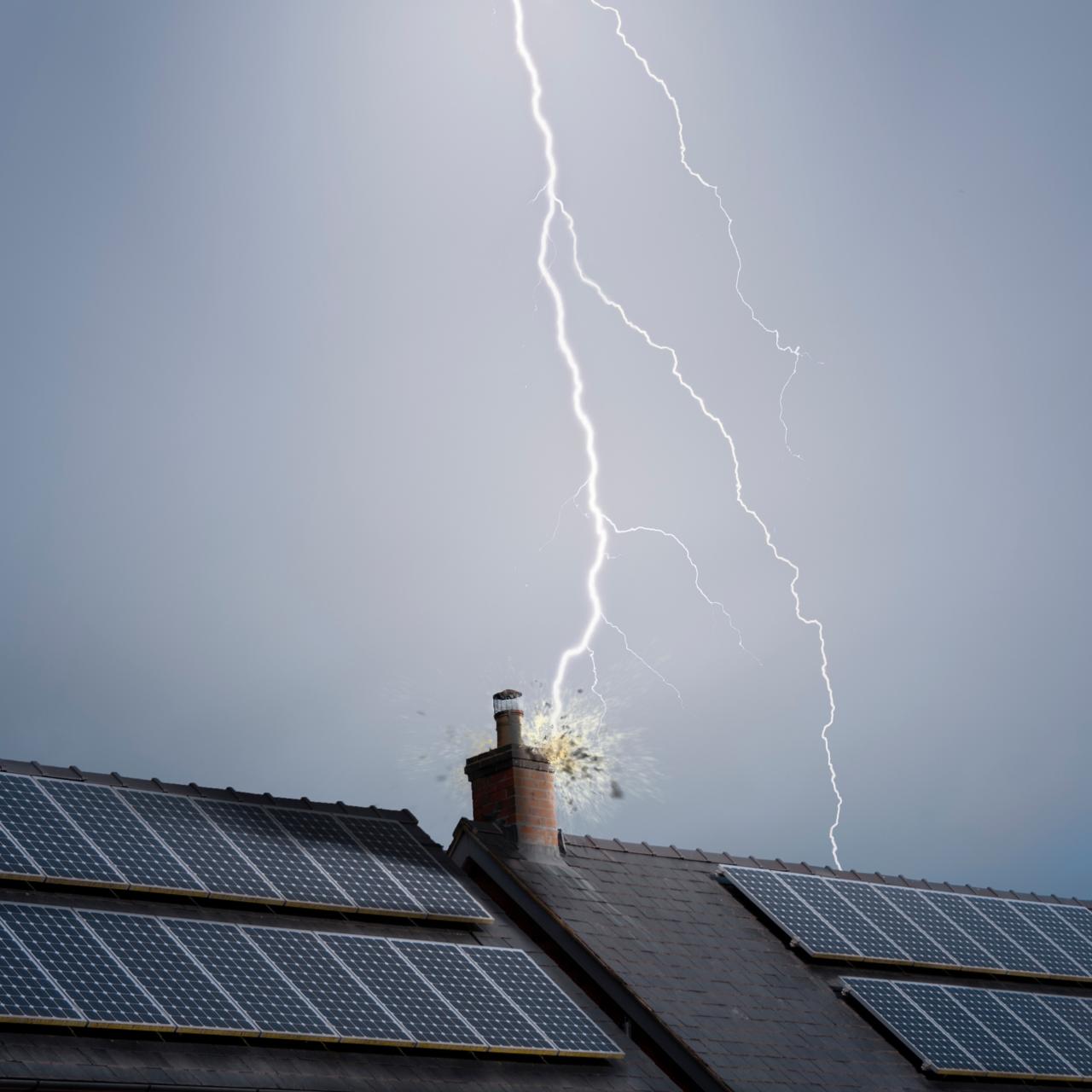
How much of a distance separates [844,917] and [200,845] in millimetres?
10694

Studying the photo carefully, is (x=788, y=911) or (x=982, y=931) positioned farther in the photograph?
(x=982, y=931)

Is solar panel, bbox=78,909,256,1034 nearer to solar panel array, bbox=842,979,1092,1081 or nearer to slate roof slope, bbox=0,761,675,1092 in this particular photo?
slate roof slope, bbox=0,761,675,1092

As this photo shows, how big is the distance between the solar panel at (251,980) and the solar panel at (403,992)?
1048mm

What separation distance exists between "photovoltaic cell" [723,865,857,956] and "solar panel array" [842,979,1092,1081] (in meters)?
0.78

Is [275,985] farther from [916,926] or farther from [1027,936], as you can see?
[1027,936]

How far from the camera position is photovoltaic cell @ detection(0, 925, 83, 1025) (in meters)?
15.5

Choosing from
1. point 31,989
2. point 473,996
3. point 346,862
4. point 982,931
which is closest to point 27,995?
point 31,989

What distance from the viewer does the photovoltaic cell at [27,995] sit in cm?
1546

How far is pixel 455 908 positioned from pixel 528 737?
6034 mm

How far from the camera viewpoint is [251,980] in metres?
17.8

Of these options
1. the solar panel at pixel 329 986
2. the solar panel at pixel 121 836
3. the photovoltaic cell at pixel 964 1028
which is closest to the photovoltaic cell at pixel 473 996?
the solar panel at pixel 329 986

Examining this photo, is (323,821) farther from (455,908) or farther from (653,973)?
(653,973)

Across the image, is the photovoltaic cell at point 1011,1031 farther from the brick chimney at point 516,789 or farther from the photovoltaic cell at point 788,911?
the brick chimney at point 516,789

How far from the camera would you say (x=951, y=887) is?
2973 centimetres
